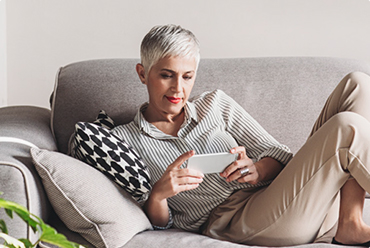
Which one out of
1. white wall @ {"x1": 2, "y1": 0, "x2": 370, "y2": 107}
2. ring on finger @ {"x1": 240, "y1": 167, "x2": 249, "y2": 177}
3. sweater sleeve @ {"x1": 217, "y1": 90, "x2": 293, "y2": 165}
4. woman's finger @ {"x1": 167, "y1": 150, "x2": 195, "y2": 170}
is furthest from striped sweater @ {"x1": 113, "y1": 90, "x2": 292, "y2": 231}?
white wall @ {"x1": 2, "y1": 0, "x2": 370, "y2": 107}

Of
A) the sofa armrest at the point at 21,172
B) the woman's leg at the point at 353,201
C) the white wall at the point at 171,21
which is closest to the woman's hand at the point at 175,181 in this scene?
the sofa armrest at the point at 21,172

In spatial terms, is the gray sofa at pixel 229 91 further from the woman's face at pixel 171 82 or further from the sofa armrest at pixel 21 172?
the woman's face at pixel 171 82

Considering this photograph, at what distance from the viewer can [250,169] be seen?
62.8 inches

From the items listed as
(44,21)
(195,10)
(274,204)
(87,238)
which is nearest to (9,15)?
(44,21)

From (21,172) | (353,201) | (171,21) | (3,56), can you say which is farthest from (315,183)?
(3,56)

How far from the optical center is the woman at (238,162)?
141cm

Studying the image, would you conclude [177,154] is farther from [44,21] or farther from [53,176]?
[44,21]

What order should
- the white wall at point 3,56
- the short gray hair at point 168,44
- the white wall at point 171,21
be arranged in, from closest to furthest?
1. the short gray hair at point 168,44
2. the white wall at point 171,21
3. the white wall at point 3,56

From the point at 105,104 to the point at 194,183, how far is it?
647 millimetres

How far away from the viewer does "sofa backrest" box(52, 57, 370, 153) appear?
197cm

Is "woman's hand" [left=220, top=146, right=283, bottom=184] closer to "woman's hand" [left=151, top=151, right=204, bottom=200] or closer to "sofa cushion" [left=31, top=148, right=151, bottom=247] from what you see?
"woman's hand" [left=151, top=151, right=204, bottom=200]

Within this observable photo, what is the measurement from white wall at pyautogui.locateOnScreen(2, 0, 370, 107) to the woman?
901 millimetres

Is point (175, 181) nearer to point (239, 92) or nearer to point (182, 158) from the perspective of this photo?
point (182, 158)

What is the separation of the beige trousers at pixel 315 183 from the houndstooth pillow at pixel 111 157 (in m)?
0.32
